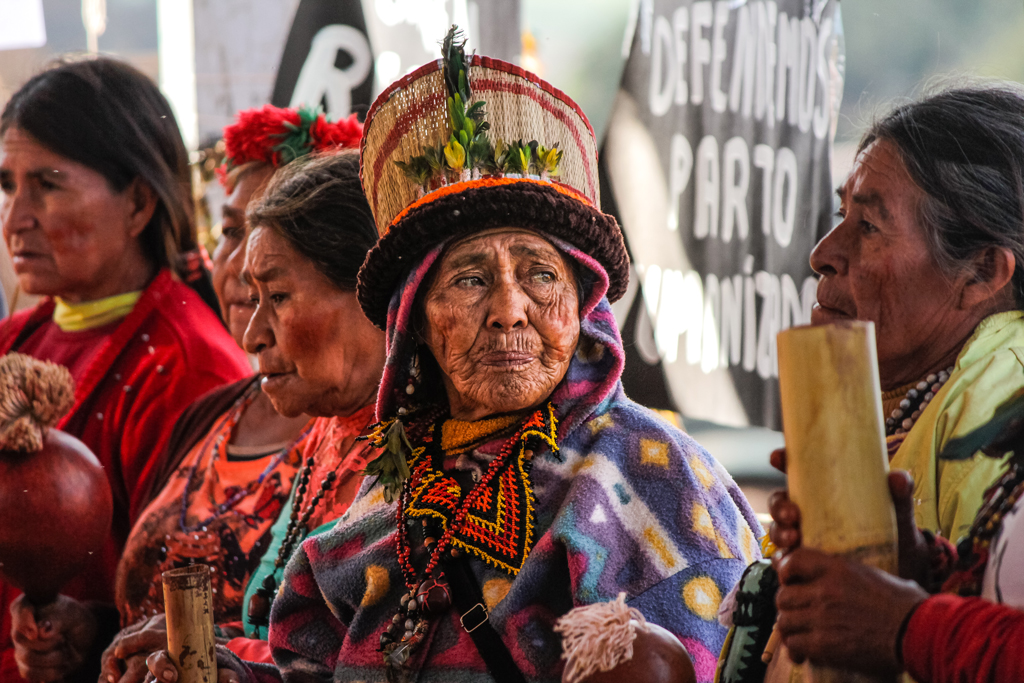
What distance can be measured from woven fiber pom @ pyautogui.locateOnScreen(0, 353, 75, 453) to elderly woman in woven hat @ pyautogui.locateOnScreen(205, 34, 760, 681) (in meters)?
0.99

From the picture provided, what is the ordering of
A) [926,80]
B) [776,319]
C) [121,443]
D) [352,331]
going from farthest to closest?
1. [776,319]
2. [121,443]
3. [352,331]
4. [926,80]

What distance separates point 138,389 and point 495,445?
80.6 inches

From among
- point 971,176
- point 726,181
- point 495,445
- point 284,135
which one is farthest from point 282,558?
point 726,181

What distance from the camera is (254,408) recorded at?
314 cm

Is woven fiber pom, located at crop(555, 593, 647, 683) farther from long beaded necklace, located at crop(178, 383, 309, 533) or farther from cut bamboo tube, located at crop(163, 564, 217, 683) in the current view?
long beaded necklace, located at crop(178, 383, 309, 533)

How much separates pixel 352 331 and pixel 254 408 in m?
0.73

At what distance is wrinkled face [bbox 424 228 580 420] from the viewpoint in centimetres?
193

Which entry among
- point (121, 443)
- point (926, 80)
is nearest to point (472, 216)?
point (926, 80)

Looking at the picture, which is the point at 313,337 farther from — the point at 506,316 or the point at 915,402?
the point at 915,402

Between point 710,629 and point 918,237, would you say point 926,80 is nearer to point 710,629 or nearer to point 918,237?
point 918,237

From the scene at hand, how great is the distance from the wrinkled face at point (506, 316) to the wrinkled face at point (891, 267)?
59 cm

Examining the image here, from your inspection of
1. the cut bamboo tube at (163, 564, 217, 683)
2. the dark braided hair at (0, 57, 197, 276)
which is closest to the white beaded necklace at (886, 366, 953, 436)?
the cut bamboo tube at (163, 564, 217, 683)

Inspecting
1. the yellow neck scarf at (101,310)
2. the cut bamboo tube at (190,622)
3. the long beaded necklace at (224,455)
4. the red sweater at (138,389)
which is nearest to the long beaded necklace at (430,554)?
the cut bamboo tube at (190,622)

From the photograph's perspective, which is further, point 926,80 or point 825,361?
point 926,80
